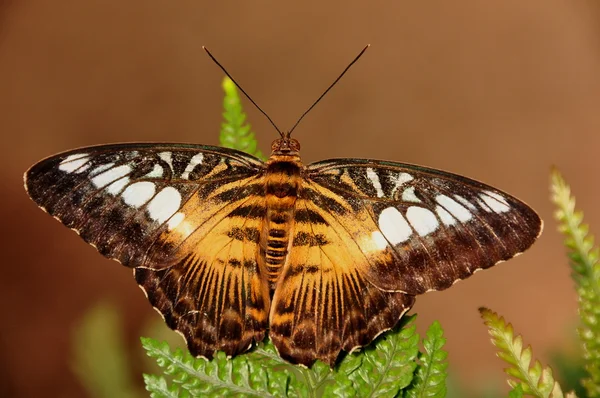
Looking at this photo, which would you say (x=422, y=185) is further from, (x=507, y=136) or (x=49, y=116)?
(x=49, y=116)

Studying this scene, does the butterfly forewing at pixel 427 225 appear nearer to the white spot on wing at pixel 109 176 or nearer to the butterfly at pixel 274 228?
the butterfly at pixel 274 228

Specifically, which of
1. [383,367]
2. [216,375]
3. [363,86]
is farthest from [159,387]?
[363,86]

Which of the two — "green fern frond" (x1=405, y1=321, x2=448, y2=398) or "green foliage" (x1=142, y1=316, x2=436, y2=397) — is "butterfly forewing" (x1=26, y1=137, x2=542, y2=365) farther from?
"green fern frond" (x1=405, y1=321, x2=448, y2=398)

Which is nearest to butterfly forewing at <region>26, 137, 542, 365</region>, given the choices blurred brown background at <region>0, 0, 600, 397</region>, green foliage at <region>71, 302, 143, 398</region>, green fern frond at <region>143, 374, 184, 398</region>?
green fern frond at <region>143, 374, 184, 398</region>

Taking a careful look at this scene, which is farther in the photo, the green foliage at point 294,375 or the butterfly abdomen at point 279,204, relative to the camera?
the butterfly abdomen at point 279,204

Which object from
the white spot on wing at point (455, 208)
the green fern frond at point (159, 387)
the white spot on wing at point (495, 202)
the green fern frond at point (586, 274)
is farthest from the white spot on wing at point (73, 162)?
the green fern frond at point (586, 274)

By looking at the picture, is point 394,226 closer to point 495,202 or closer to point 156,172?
point 495,202

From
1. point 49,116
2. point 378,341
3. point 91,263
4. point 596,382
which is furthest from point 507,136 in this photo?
point 596,382
